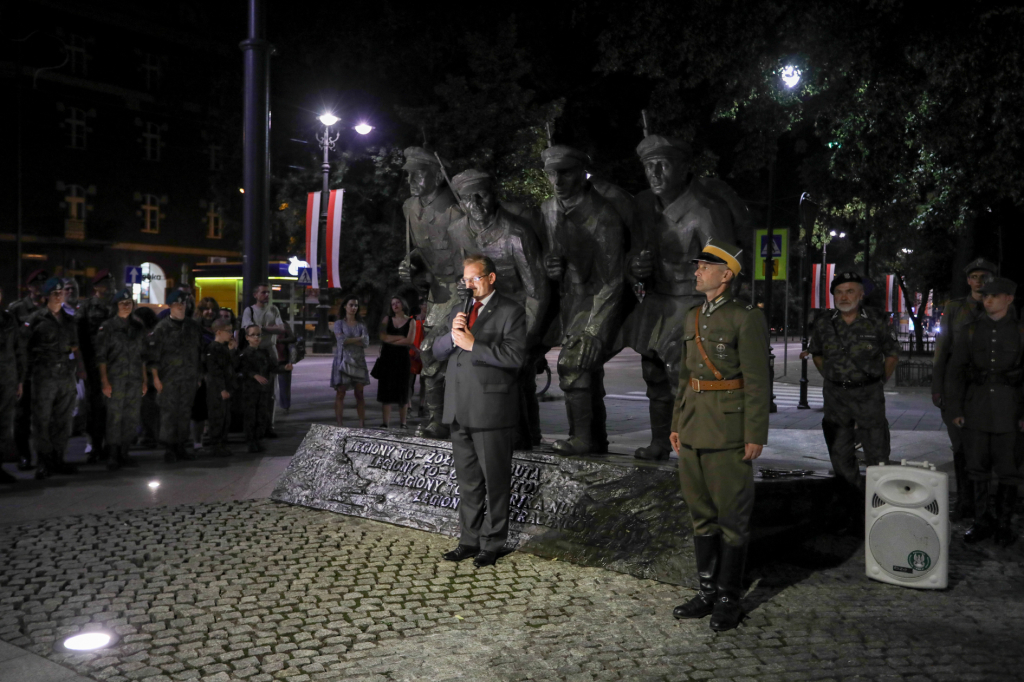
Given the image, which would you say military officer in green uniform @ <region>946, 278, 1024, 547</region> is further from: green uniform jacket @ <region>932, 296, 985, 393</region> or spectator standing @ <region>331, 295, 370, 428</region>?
spectator standing @ <region>331, 295, 370, 428</region>

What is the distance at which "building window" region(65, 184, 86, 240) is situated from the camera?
41000mm

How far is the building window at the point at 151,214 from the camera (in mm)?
44125

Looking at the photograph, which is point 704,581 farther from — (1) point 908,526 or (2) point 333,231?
(2) point 333,231

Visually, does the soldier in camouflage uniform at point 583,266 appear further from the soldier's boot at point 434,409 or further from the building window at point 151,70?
the building window at point 151,70

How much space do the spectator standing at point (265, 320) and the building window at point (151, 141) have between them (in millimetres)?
35563

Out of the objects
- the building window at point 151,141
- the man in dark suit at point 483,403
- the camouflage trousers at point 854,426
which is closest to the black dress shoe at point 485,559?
the man in dark suit at point 483,403

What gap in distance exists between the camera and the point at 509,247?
707cm

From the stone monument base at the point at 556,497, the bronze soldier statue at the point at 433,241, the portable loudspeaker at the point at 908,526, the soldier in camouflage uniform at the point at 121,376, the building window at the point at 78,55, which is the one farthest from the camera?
the building window at the point at 78,55

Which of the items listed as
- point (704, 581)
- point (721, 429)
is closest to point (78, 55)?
point (721, 429)

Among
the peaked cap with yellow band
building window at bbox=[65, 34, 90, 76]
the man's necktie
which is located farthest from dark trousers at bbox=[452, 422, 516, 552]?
building window at bbox=[65, 34, 90, 76]

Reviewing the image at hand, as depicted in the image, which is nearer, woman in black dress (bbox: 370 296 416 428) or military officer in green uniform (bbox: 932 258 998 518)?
military officer in green uniform (bbox: 932 258 998 518)

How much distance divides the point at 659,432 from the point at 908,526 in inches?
79.4

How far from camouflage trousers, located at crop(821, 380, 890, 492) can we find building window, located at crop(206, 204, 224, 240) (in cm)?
4368

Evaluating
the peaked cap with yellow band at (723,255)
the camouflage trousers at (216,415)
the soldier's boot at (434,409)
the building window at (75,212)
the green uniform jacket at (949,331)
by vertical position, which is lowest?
the camouflage trousers at (216,415)
